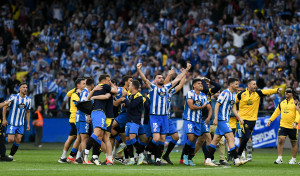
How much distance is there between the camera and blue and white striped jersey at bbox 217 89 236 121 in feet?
51.0

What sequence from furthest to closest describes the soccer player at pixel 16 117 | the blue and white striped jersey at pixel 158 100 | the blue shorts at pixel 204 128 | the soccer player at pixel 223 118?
the soccer player at pixel 16 117, the blue shorts at pixel 204 128, the blue and white striped jersey at pixel 158 100, the soccer player at pixel 223 118

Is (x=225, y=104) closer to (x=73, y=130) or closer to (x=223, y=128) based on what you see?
(x=223, y=128)

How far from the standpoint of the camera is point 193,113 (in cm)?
1567

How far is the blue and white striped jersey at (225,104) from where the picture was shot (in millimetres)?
15555

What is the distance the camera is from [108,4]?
1441 inches

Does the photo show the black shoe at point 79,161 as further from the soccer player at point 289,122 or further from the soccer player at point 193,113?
the soccer player at point 289,122

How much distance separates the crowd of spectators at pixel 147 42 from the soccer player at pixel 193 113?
9.57m

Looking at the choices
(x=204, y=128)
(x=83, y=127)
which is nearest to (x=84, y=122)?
(x=83, y=127)

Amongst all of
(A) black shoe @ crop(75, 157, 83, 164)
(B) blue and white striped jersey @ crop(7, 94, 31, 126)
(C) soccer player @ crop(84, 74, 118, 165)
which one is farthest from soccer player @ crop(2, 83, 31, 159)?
(C) soccer player @ crop(84, 74, 118, 165)

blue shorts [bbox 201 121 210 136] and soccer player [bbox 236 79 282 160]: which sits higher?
soccer player [bbox 236 79 282 160]

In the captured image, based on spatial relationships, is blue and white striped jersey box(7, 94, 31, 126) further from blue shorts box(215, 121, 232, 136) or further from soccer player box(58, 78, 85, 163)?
blue shorts box(215, 121, 232, 136)

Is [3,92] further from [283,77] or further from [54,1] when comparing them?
[283,77]

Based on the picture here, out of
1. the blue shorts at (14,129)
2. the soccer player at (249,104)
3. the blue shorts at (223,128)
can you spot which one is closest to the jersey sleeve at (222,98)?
the blue shorts at (223,128)

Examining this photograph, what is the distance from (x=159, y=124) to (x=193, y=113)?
1.00 metres
